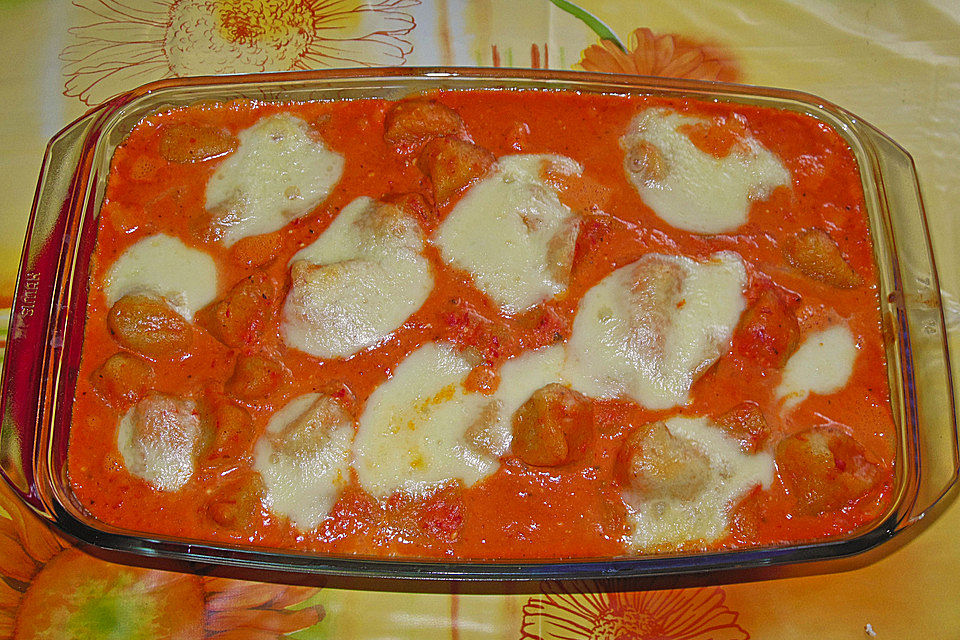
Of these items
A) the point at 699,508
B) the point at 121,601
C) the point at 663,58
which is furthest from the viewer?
the point at 663,58

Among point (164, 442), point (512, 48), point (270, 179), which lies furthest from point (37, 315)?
point (512, 48)

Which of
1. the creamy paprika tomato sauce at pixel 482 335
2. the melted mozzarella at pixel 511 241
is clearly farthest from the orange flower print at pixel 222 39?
the melted mozzarella at pixel 511 241

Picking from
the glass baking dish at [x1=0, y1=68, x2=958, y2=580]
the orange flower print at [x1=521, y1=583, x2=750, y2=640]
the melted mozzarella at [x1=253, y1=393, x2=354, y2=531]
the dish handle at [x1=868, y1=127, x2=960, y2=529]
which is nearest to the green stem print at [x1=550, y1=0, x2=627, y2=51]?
the glass baking dish at [x1=0, y1=68, x2=958, y2=580]

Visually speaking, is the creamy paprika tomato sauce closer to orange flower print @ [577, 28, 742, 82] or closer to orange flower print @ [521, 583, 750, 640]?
orange flower print @ [521, 583, 750, 640]

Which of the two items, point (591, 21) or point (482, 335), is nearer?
point (482, 335)

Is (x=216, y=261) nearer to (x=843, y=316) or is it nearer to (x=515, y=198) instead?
(x=515, y=198)

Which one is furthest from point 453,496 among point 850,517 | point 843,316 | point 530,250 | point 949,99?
point 949,99

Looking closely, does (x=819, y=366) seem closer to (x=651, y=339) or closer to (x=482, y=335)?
(x=651, y=339)
